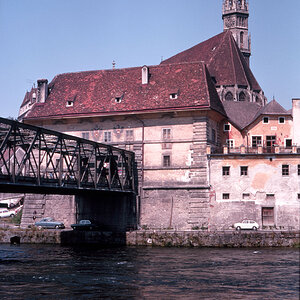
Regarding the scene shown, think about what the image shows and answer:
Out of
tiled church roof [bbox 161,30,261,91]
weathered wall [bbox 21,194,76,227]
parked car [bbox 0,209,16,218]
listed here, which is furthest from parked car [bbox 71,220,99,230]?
tiled church roof [bbox 161,30,261,91]

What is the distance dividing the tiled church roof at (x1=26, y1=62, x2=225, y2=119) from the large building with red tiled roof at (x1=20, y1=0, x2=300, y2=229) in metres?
0.11

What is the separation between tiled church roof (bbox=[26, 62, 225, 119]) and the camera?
183 feet

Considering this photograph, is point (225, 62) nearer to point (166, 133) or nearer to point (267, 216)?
point (166, 133)

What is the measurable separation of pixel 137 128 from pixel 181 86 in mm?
6165

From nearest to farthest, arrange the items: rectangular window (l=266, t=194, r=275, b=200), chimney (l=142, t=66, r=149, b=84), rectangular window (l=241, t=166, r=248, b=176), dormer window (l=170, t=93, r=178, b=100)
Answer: rectangular window (l=266, t=194, r=275, b=200) → rectangular window (l=241, t=166, r=248, b=176) → dormer window (l=170, t=93, r=178, b=100) → chimney (l=142, t=66, r=149, b=84)

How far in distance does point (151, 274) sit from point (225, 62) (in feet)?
163

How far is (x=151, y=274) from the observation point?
32844 millimetres

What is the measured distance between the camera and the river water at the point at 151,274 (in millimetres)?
27516

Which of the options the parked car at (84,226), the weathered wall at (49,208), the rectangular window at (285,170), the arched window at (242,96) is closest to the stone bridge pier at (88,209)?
the weathered wall at (49,208)

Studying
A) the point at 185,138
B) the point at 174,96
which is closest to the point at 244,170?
the point at 185,138

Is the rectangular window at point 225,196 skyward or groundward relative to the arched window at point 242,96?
groundward

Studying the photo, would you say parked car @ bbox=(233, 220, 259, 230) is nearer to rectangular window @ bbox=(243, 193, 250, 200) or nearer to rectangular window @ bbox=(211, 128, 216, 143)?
rectangular window @ bbox=(243, 193, 250, 200)

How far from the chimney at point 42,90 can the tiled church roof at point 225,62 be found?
80.6 feet

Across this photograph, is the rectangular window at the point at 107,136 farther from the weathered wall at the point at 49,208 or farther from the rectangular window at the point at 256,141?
the rectangular window at the point at 256,141
